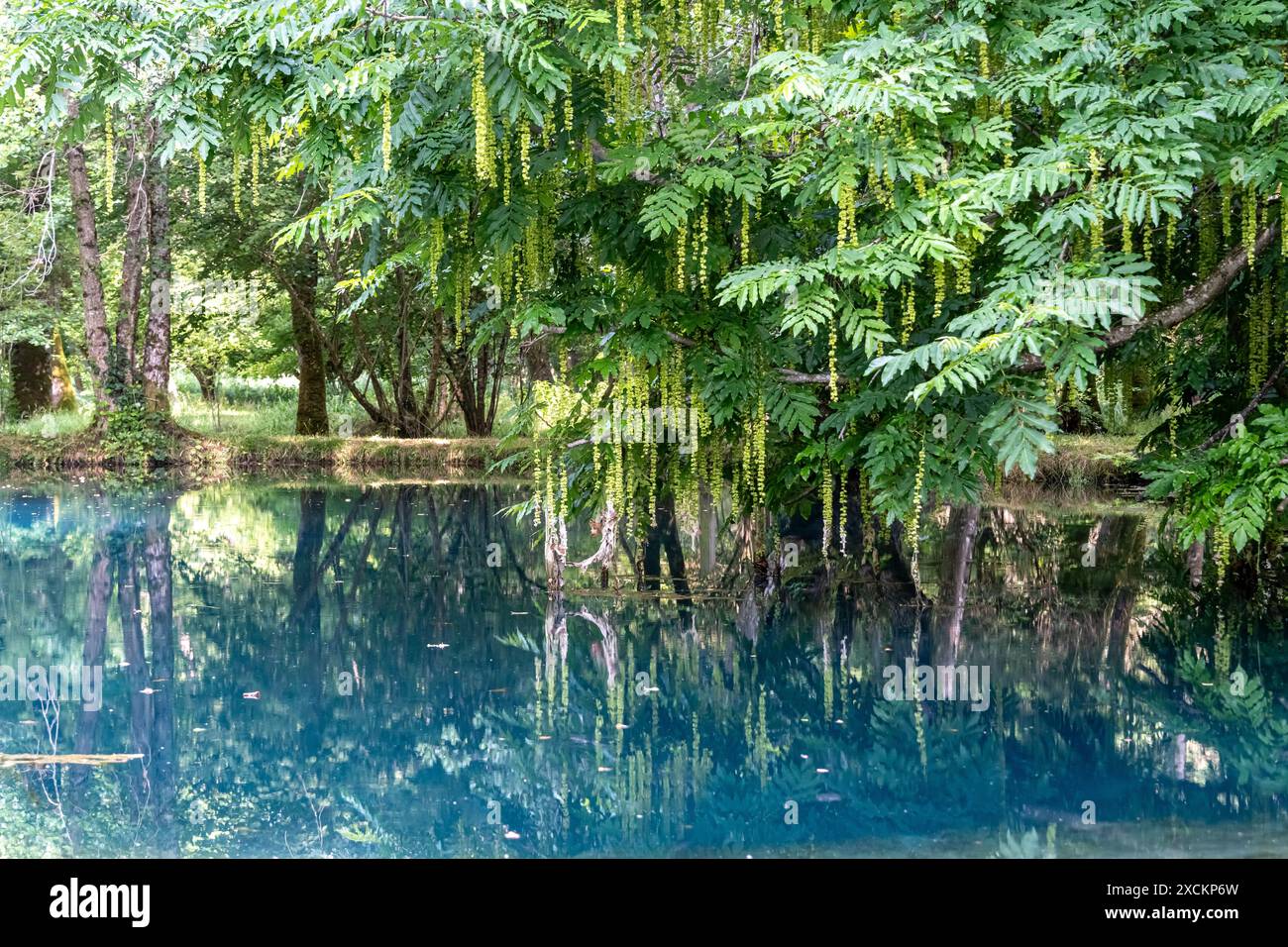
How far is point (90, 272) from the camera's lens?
16.3 metres

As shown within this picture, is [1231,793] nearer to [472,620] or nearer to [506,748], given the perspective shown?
[506,748]

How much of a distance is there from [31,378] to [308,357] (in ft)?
17.4

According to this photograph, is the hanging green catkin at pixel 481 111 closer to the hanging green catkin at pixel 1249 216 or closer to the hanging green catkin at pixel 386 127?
the hanging green catkin at pixel 386 127

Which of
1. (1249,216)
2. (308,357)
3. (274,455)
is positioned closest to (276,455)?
(274,455)

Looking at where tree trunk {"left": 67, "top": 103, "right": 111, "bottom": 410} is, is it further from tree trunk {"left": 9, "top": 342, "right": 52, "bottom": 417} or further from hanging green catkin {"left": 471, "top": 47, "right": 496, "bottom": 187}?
hanging green catkin {"left": 471, "top": 47, "right": 496, "bottom": 187}

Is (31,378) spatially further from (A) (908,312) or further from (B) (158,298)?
(A) (908,312)

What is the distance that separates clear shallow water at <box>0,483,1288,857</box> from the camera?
4.71 meters

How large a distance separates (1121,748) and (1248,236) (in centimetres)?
236

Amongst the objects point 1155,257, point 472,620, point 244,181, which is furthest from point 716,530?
point 244,181

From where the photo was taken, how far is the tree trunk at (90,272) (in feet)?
51.6

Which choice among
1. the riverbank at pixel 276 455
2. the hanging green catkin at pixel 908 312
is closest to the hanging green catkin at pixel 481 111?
the hanging green catkin at pixel 908 312

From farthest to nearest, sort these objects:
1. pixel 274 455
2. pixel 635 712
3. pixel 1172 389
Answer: pixel 274 455
pixel 1172 389
pixel 635 712

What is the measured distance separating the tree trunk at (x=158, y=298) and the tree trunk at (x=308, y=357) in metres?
2.13

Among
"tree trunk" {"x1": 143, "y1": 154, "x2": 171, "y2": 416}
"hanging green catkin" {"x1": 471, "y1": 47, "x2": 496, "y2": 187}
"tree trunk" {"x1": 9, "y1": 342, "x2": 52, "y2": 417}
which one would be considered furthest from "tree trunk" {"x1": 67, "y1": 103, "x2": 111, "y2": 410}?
"hanging green catkin" {"x1": 471, "y1": 47, "x2": 496, "y2": 187}
